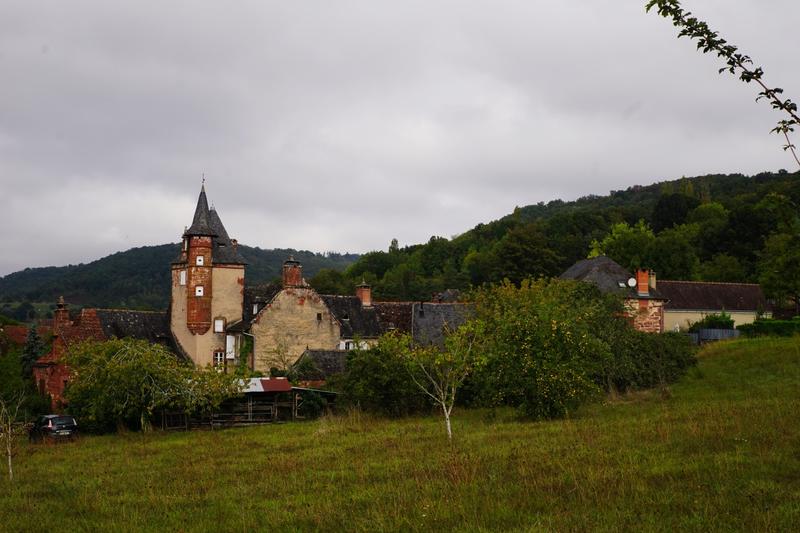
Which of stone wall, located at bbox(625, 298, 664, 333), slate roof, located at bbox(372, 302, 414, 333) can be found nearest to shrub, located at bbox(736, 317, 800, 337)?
stone wall, located at bbox(625, 298, 664, 333)

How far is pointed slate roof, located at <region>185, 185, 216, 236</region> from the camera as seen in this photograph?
5595 centimetres

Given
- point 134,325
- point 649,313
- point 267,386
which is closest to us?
point 267,386

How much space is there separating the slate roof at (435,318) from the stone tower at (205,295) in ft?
45.1

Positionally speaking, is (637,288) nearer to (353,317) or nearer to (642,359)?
(353,317)

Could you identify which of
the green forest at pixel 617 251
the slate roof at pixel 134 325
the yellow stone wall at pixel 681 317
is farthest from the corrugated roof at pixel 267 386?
the yellow stone wall at pixel 681 317

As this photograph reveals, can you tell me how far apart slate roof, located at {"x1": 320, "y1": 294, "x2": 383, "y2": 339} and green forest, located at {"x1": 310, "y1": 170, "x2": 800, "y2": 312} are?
16.3m

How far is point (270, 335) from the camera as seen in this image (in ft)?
180

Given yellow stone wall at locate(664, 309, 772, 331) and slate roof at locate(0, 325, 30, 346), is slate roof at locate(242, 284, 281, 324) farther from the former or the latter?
slate roof at locate(0, 325, 30, 346)

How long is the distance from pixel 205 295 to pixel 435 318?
58.8 ft

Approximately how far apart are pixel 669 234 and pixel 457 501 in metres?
98.4

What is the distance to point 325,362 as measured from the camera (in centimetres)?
5150

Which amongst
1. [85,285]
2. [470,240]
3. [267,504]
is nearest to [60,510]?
[267,504]

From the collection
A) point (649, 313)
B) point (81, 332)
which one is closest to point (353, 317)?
point (81, 332)

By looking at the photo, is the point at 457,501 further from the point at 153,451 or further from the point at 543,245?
the point at 543,245
